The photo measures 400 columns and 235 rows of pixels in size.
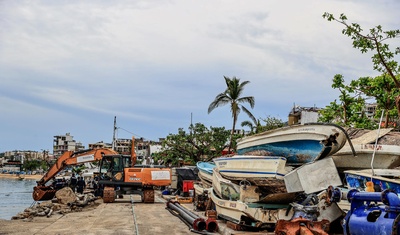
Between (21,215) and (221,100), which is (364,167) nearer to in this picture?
(21,215)

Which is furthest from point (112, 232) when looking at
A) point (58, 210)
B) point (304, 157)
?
point (58, 210)

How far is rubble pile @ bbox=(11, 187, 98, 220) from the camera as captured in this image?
749 inches

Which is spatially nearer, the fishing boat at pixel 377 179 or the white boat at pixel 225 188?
the fishing boat at pixel 377 179

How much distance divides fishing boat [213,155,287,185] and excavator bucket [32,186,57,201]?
56.2ft

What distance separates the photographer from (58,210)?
20.9m

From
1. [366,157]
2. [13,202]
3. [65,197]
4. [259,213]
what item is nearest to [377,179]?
[366,157]

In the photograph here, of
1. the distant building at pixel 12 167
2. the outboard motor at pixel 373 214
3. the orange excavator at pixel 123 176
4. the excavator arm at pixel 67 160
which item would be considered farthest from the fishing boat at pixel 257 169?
the distant building at pixel 12 167

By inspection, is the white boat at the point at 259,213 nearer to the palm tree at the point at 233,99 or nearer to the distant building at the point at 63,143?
the palm tree at the point at 233,99

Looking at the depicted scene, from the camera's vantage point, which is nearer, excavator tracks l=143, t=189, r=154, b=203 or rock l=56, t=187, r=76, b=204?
rock l=56, t=187, r=76, b=204

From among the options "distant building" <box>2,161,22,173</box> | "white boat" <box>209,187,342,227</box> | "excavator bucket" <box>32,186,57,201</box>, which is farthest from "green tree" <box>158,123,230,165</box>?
"distant building" <box>2,161,22,173</box>

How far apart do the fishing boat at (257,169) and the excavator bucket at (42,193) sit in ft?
56.2

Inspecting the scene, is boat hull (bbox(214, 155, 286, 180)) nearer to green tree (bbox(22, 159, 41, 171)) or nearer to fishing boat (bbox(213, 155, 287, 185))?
fishing boat (bbox(213, 155, 287, 185))

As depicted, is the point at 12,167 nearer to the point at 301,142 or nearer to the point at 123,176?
the point at 123,176

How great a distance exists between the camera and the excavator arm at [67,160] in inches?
1040
